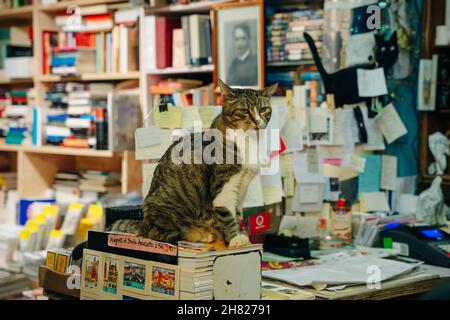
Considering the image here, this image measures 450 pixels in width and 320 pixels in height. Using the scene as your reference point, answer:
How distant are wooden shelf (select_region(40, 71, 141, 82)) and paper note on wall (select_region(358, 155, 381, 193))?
5.20ft

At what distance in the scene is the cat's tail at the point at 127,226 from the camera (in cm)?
197

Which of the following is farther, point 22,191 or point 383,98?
point 22,191

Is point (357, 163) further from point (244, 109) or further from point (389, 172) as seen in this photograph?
point (244, 109)

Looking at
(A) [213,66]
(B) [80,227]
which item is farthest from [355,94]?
(B) [80,227]

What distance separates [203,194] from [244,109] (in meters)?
0.28

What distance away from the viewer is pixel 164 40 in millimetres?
3844

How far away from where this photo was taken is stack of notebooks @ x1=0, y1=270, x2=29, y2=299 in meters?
3.24

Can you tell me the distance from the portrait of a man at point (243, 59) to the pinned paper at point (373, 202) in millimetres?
871

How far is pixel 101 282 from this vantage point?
1940mm

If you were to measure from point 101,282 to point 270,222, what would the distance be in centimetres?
89

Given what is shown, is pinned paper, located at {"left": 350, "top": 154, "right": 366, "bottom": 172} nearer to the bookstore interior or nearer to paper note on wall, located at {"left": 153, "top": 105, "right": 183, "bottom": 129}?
the bookstore interior

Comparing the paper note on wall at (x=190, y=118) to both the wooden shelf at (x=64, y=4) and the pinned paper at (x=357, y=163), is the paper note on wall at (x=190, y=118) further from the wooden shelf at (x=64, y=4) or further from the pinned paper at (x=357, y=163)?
the wooden shelf at (x=64, y=4)

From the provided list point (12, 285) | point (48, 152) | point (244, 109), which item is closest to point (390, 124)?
point (244, 109)
